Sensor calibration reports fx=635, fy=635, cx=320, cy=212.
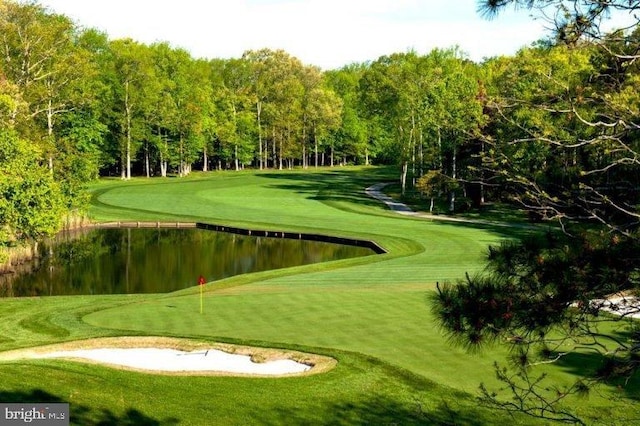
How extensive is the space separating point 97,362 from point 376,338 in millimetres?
7495

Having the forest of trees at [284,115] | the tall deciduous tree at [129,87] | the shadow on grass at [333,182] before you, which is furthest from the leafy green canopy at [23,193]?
the tall deciduous tree at [129,87]

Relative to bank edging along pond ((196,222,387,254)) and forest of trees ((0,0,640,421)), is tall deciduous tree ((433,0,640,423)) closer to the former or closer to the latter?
forest of trees ((0,0,640,421))

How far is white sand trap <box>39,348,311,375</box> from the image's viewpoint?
1633 centimetres

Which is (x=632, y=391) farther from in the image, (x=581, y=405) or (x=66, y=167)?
(x=66, y=167)

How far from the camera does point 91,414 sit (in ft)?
38.7

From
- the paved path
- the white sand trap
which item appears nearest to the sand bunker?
the white sand trap

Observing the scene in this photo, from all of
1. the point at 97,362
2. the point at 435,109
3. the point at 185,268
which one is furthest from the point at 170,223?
the point at 97,362

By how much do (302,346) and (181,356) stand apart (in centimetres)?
334

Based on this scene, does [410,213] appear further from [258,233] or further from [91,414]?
[91,414]

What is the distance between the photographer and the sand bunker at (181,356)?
16.2m

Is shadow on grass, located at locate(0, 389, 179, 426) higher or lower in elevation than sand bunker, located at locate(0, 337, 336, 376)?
higher

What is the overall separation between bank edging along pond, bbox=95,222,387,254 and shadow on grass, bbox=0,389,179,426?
30208mm

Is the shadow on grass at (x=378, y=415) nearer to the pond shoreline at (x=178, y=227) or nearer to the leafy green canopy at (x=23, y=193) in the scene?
the leafy green canopy at (x=23, y=193)

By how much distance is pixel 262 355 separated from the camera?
55.9ft
